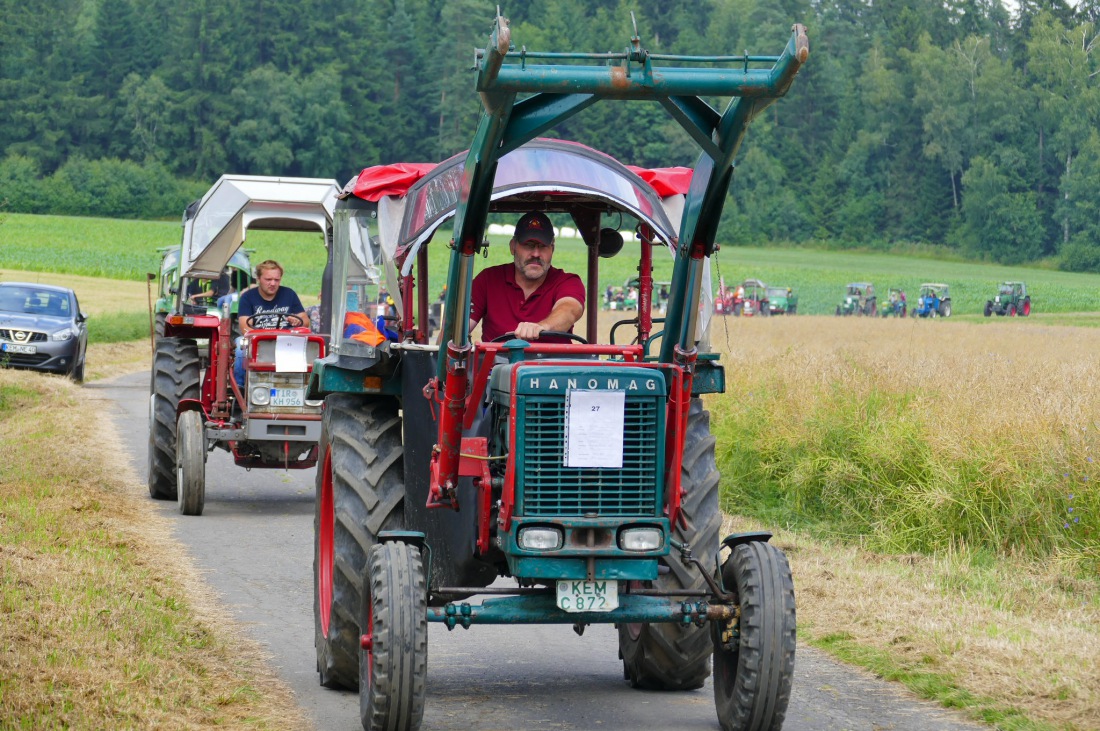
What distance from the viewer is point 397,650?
18.1ft

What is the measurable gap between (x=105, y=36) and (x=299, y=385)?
12272 cm

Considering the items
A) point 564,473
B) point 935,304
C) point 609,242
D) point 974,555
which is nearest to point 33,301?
point 974,555

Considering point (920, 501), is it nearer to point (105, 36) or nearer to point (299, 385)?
point (299, 385)

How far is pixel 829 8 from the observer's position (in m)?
134

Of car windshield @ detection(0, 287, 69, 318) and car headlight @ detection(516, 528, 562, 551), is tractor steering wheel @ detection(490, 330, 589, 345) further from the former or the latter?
car windshield @ detection(0, 287, 69, 318)

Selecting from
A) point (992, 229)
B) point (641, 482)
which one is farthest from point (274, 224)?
point (992, 229)

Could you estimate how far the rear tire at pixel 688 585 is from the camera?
6121mm

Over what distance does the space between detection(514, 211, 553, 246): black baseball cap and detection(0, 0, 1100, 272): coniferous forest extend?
84.2 m

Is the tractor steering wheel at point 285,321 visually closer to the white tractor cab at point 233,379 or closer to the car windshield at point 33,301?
the white tractor cab at point 233,379

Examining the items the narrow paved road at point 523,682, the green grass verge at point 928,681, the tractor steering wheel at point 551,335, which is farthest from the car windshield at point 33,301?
the tractor steering wheel at point 551,335

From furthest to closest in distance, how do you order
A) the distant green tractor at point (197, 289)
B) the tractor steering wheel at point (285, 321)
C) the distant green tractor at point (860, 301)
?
1. the distant green tractor at point (860, 301)
2. the distant green tractor at point (197, 289)
3. the tractor steering wheel at point (285, 321)

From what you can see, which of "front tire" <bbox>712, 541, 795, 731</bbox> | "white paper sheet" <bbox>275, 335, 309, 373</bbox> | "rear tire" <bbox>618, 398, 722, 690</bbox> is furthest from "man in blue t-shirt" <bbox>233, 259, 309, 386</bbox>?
"front tire" <bbox>712, 541, 795, 731</bbox>

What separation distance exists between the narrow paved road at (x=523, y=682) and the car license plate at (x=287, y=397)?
103 inches

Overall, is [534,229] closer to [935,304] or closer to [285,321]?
[285,321]
